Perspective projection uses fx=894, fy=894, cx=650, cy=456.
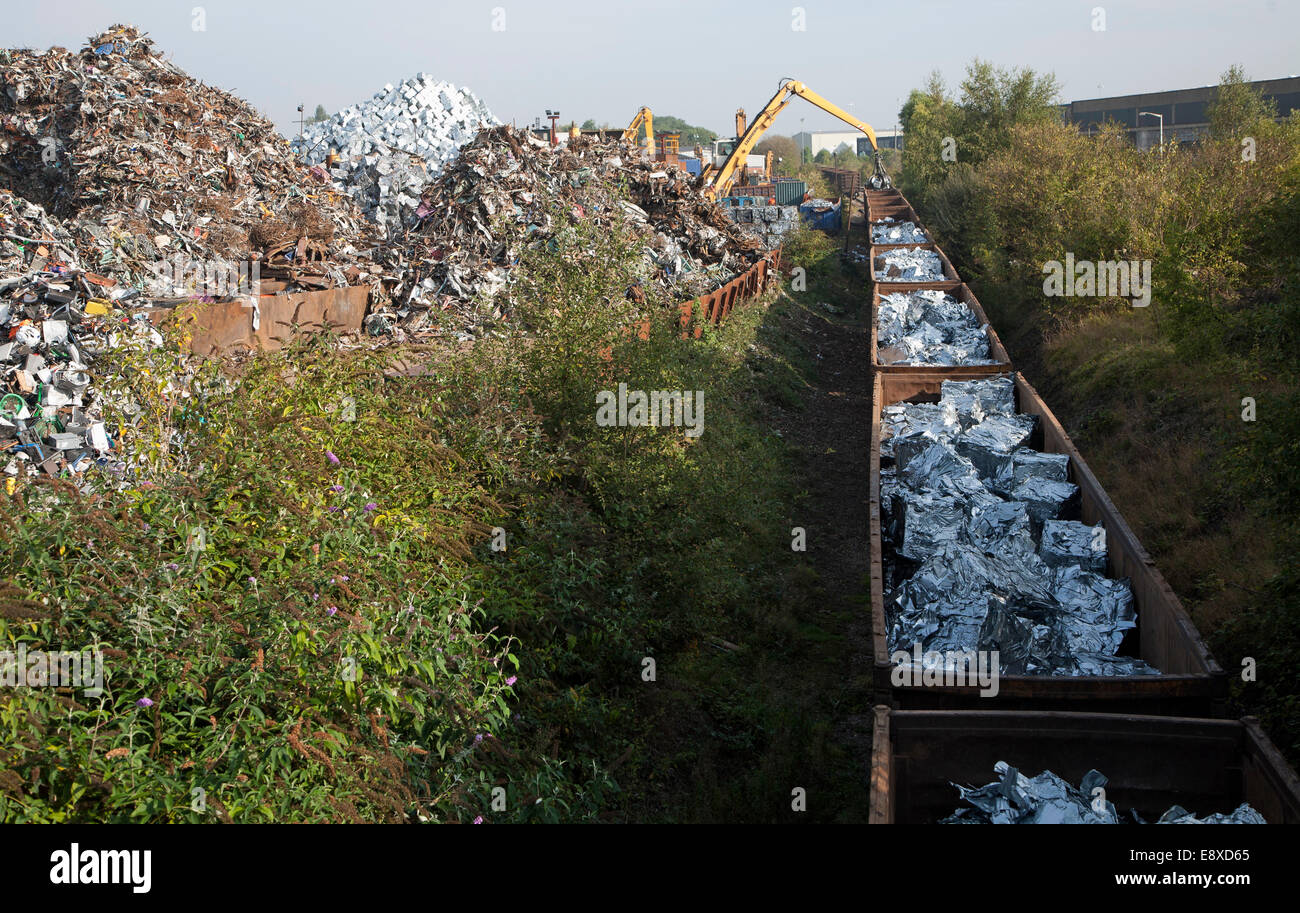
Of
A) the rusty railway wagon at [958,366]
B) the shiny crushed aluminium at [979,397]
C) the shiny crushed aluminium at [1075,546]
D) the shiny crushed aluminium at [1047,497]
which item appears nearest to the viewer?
the shiny crushed aluminium at [1075,546]

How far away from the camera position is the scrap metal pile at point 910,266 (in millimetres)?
17094

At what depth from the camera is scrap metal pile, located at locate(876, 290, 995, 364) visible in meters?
11.5

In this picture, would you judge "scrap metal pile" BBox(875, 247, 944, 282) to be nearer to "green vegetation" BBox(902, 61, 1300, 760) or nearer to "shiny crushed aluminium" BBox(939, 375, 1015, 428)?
"green vegetation" BBox(902, 61, 1300, 760)

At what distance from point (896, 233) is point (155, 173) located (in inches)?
726

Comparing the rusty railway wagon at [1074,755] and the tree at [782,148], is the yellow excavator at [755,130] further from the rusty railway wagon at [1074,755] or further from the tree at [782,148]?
the tree at [782,148]

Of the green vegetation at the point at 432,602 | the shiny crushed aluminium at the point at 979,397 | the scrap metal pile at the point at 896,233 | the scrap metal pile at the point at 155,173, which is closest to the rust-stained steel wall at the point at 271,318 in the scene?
the scrap metal pile at the point at 155,173

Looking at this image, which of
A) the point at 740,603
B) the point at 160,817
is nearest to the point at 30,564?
the point at 160,817

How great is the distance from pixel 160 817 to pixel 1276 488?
5.98 m

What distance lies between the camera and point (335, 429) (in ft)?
17.6

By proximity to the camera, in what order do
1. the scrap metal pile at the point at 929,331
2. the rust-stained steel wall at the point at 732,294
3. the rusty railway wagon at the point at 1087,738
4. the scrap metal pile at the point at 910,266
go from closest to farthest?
the rusty railway wagon at the point at 1087,738
the rust-stained steel wall at the point at 732,294
the scrap metal pile at the point at 929,331
the scrap metal pile at the point at 910,266

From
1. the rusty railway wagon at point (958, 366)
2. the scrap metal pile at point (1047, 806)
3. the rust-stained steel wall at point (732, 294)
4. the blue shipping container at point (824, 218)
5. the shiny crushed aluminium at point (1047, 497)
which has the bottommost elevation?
the scrap metal pile at point (1047, 806)

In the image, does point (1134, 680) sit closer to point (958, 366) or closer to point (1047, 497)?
point (1047, 497)

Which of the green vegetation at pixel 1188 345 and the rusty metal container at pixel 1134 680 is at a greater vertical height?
the green vegetation at pixel 1188 345

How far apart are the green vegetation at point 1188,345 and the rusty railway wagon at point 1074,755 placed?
138 cm
